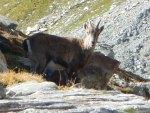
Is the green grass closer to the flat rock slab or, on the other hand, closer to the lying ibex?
the lying ibex

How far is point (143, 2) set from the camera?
104 meters

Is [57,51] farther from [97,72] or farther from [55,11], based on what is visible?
[55,11]

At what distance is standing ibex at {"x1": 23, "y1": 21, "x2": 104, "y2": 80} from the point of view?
2662 centimetres

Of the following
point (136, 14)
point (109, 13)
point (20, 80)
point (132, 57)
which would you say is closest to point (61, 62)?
point (20, 80)

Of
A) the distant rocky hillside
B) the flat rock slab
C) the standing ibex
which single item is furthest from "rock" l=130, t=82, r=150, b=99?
the distant rocky hillside

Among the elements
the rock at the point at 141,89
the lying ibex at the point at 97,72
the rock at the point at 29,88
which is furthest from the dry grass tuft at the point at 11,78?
the rock at the point at 141,89

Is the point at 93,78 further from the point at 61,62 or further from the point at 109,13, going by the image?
the point at 109,13

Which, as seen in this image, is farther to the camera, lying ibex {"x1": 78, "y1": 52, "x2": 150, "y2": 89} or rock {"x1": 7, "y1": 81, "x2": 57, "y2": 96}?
lying ibex {"x1": 78, "y1": 52, "x2": 150, "y2": 89}

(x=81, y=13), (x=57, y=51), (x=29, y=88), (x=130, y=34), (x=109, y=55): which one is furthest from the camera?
(x=81, y=13)

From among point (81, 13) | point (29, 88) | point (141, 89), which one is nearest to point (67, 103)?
point (29, 88)

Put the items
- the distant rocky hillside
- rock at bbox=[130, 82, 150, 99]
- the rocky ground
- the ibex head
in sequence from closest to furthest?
the rocky ground < rock at bbox=[130, 82, 150, 99] < the ibex head < the distant rocky hillside

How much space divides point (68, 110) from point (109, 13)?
10051cm

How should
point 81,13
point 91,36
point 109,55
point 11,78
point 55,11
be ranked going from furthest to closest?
point 55,11 < point 81,13 < point 109,55 < point 91,36 < point 11,78

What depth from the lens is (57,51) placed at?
2745cm
